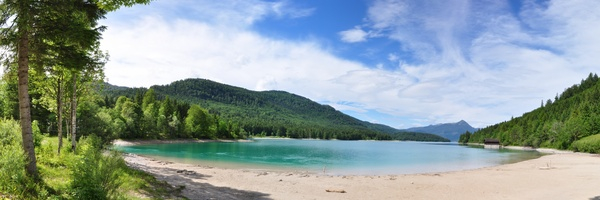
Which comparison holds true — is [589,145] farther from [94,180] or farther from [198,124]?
[198,124]

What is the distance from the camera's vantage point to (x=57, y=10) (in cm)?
1045

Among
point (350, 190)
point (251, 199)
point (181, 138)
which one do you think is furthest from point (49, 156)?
point (181, 138)

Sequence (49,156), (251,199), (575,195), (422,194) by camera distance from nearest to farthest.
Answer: (49,156) < (251,199) < (575,195) < (422,194)

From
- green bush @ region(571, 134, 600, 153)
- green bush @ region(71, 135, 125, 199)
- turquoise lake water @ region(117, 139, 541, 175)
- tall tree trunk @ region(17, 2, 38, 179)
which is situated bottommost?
turquoise lake water @ region(117, 139, 541, 175)

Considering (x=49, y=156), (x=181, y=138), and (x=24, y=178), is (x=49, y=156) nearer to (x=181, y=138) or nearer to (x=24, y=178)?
(x=24, y=178)

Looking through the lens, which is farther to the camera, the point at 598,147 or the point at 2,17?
the point at 598,147

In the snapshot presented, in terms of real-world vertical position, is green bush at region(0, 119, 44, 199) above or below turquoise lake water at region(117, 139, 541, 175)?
above

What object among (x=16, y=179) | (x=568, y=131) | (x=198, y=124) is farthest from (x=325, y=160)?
(x=568, y=131)

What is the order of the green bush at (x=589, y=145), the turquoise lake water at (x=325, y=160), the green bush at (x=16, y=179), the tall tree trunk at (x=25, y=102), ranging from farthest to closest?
the green bush at (x=589, y=145)
the turquoise lake water at (x=325, y=160)
the tall tree trunk at (x=25, y=102)
the green bush at (x=16, y=179)

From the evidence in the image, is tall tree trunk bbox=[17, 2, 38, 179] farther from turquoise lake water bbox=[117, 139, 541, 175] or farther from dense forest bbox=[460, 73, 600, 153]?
dense forest bbox=[460, 73, 600, 153]

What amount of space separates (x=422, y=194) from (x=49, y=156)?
22.7 metres

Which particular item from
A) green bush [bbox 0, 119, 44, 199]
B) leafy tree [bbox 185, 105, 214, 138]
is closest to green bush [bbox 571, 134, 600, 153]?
green bush [bbox 0, 119, 44, 199]

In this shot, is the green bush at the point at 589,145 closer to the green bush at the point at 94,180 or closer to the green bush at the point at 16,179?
the green bush at the point at 94,180

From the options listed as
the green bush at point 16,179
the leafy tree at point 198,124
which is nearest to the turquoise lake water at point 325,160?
the green bush at point 16,179
